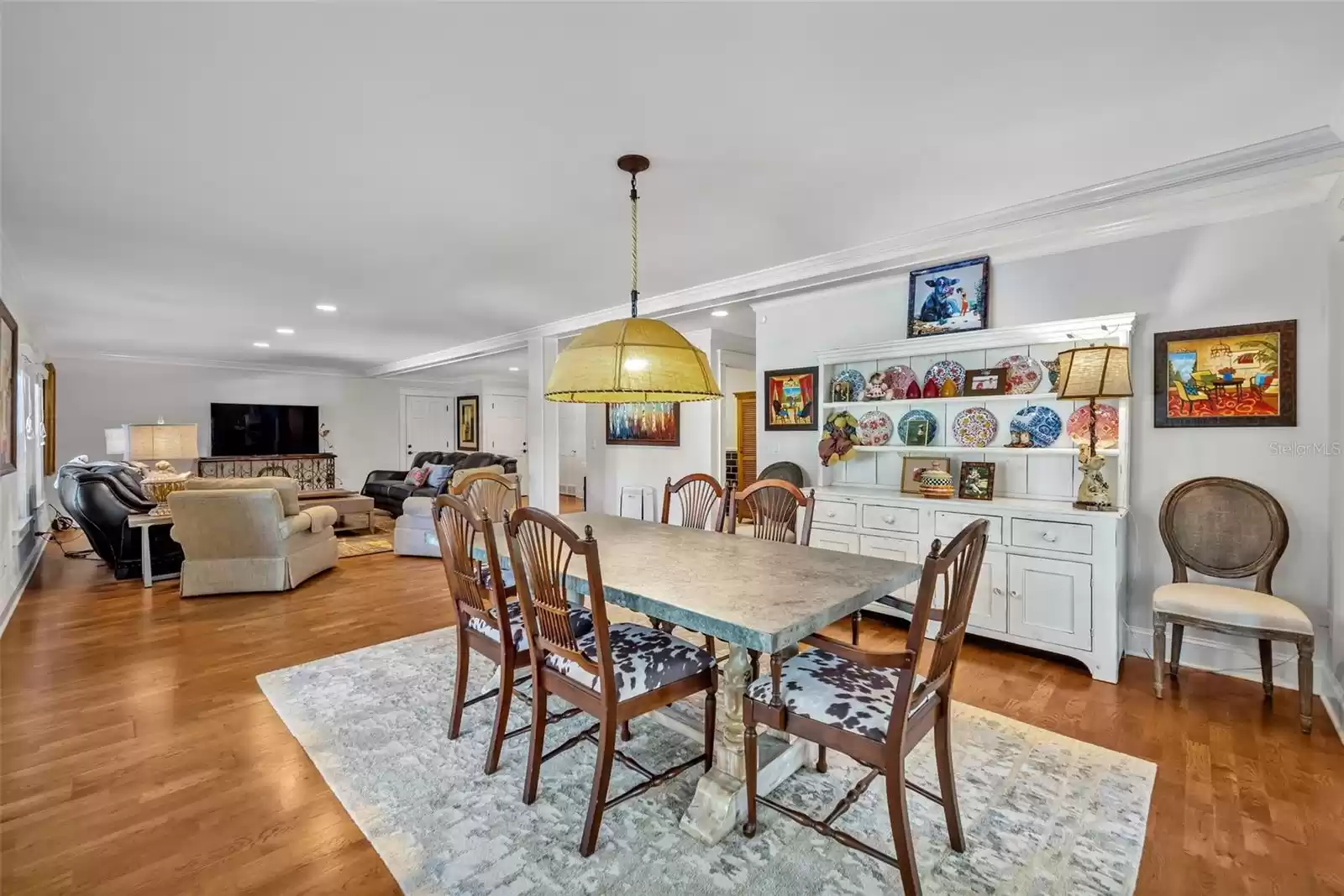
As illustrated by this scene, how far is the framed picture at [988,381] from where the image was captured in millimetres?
3508

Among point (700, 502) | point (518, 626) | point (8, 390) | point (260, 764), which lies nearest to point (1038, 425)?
point (700, 502)

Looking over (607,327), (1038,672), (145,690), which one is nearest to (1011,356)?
(1038,672)

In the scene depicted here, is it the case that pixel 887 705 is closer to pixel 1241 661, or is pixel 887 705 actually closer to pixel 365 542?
pixel 1241 661

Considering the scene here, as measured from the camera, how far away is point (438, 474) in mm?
7797

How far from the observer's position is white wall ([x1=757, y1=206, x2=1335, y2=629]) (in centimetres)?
268

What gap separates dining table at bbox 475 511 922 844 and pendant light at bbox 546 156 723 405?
0.63 metres

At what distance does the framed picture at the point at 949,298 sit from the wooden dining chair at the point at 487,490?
2.61 m

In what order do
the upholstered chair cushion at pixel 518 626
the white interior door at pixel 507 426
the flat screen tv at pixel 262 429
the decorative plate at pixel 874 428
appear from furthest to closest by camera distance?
1. the white interior door at pixel 507 426
2. the flat screen tv at pixel 262 429
3. the decorative plate at pixel 874 428
4. the upholstered chair cushion at pixel 518 626

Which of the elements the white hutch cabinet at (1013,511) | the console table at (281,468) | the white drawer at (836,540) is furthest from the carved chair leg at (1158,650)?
the console table at (281,468)

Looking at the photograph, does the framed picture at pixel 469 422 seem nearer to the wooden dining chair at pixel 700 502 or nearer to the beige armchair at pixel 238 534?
the beige armchair at pixel 238 534

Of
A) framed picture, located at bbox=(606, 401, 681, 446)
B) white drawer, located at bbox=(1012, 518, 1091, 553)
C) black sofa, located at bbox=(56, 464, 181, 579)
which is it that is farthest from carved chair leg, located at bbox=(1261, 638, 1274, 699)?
black sofa, located at bbox=(56, 464, 181, 579)

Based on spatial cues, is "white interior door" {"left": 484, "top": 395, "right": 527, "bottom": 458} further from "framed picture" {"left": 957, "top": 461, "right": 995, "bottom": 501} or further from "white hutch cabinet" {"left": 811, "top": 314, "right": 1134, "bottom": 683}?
"framed picture" {"left": 957, "top": 461, "right": 995, "bottom": 501}

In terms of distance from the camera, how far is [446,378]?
10867 mm

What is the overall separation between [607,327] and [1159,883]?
7.72ft
